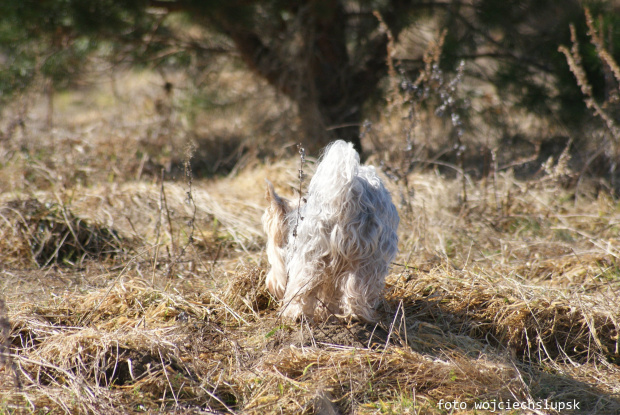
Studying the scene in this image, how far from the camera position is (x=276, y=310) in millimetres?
3000

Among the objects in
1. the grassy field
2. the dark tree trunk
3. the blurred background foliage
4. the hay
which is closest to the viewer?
the grassy field

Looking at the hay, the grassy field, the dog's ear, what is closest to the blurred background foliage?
the grassy field

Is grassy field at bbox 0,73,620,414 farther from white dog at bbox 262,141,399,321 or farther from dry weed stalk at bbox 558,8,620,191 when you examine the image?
dry weed stalk at bbox 558,8,620,191

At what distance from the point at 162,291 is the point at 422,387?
151 centimetres

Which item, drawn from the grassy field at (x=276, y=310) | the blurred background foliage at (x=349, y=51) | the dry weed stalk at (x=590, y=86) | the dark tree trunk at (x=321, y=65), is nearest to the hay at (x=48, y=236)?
the grassy field at (x=276, y=310)

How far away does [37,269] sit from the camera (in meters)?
3.67

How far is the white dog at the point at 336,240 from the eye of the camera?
238 centimetres

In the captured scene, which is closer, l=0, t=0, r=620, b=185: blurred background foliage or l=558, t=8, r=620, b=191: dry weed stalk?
l=558, t=8, r=620, b=191: dry weed stalk

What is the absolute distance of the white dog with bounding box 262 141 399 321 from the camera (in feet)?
7.82

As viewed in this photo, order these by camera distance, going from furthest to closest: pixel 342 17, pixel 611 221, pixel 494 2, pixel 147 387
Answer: pixel 342 17
pixel 494 2
pixel 611 221
pixel 147 387

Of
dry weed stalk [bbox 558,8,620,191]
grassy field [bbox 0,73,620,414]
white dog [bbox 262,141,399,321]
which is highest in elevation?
dry weed stalk [bbox 558,8,620,191]

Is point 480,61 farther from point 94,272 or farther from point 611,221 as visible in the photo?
point 94,272

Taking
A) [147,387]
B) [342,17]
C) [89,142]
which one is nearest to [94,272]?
[147,387]

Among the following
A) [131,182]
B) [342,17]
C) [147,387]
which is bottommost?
[147,387]
